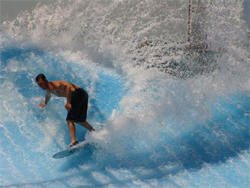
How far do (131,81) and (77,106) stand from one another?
1.96 metres

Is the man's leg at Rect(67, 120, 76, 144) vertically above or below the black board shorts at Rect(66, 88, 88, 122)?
below

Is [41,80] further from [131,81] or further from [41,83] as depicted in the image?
[131,81]

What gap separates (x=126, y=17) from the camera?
20.2 ft

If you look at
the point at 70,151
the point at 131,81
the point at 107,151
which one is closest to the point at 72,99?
the point at 70,151

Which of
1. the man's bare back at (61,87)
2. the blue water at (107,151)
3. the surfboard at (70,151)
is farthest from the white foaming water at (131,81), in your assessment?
the man's bare back at (61,87)

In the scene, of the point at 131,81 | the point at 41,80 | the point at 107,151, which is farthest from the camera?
the point at 131,81

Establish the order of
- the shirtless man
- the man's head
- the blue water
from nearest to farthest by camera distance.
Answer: the blue water, the man's head, the shirtless man

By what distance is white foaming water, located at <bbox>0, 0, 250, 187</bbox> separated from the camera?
370 centimetres

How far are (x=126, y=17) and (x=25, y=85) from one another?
2.60 metres

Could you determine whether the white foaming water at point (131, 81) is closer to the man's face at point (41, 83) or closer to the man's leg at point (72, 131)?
the man's leg at point (72, 131)

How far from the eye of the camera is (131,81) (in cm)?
550

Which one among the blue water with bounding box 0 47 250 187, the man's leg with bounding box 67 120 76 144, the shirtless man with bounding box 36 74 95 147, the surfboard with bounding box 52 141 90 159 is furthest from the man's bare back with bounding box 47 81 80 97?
the blue water with bounding box 0 47 250 187

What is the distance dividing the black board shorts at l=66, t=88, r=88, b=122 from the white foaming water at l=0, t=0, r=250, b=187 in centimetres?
38

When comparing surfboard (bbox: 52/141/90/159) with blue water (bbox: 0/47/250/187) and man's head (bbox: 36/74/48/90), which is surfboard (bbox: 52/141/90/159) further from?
man's head (bbox: 36/74/48/90)
